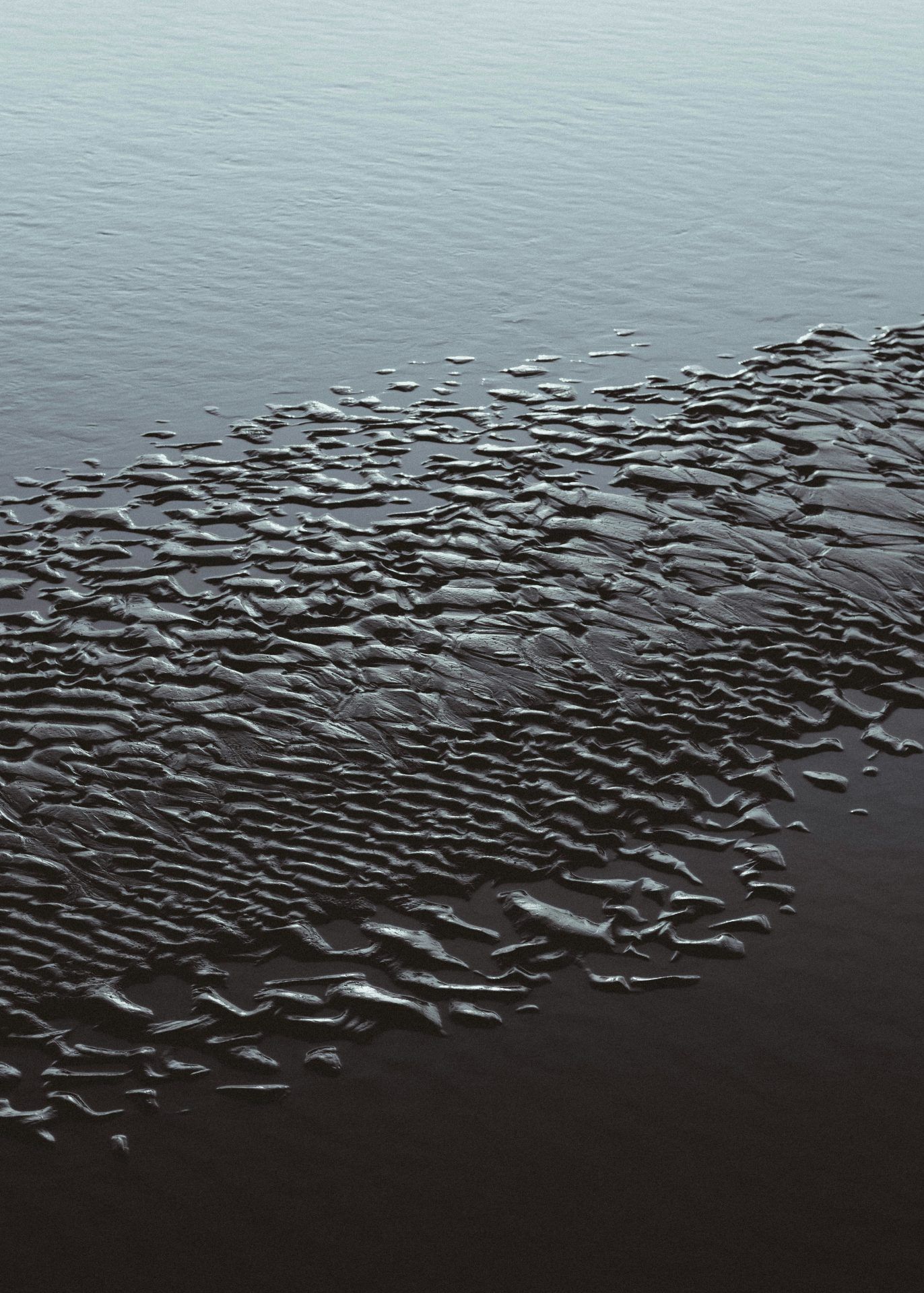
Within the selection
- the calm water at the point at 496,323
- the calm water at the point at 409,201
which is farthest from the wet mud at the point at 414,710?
the calm water at the point at 409,201

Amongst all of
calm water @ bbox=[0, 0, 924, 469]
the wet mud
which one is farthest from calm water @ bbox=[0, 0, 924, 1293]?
the wet mud

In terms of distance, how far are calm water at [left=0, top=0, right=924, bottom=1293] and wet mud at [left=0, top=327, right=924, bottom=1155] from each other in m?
→ 0.41

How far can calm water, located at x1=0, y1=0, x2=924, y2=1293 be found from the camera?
6.30 metres

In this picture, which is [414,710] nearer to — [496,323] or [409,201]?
[496,323]

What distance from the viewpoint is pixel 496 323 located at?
674 inches

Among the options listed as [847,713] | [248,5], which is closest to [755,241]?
[847,713]

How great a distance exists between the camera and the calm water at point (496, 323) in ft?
20.7

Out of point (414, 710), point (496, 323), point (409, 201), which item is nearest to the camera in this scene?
point (414, 710)

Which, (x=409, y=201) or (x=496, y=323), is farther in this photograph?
(x=409, y=201)

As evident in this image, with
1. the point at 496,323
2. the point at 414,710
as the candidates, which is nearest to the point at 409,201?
the point at 496,323

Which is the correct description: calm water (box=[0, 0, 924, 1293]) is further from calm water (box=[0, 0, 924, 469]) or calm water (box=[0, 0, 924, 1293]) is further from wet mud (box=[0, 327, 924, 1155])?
wet mud (box=[0, 327, 924, 1155])

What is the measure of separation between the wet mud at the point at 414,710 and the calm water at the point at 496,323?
0.41 m

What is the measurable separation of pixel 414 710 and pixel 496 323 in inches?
344

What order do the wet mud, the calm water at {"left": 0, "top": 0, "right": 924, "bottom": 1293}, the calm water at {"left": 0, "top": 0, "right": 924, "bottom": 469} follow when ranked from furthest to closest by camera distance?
the calm water at {"left": 0, "top": 0, "right": 924, "bottom": 469} → the wet mud → the calm water at {"left": 0, "top": 0, "right": 924, "bottom": 1293}
